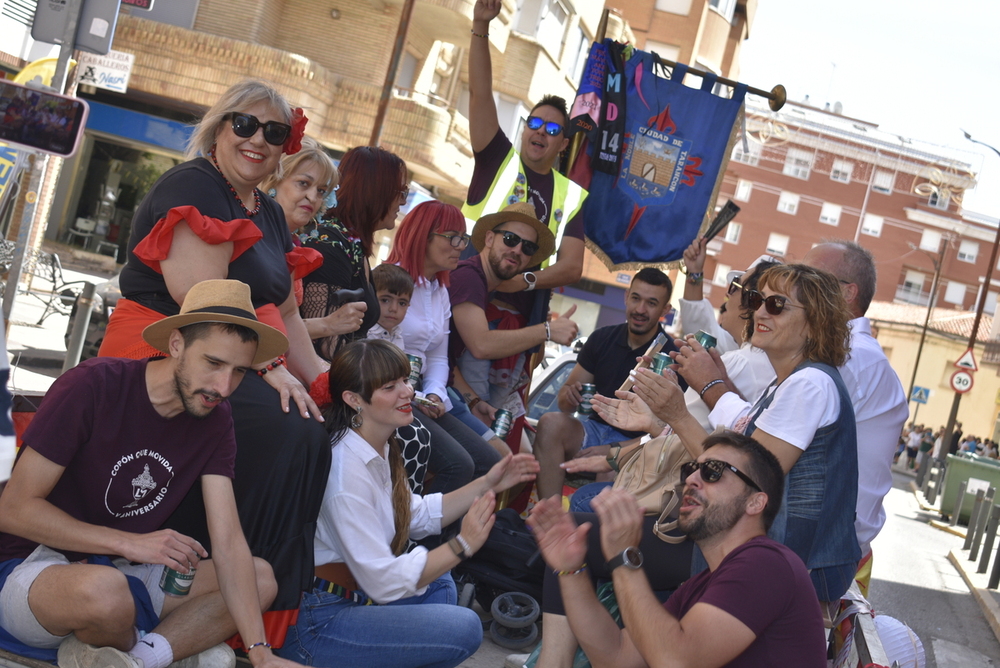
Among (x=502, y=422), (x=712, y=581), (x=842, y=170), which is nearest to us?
(x=712, y=581)

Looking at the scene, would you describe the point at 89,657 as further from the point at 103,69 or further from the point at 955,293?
the point at 955,293

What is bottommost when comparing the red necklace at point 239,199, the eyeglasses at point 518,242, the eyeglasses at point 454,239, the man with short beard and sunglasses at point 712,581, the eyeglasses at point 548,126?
the man with short beard and sunglasses at point 712,581

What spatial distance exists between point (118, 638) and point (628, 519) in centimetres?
162

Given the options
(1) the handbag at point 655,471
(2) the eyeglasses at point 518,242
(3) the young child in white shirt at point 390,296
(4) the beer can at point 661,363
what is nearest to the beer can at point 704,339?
(4) the beer can at point 661,363

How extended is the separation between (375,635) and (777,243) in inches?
2343

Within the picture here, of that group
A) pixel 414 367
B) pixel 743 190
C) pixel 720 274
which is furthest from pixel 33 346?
pixel 743 190

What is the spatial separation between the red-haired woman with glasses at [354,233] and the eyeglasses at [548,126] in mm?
1318

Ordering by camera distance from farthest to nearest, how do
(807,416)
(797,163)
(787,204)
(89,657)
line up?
(797,163) < (787,204) < (807,416) < (89,657)

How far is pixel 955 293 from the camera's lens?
64688mm

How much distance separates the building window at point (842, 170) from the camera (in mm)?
61500

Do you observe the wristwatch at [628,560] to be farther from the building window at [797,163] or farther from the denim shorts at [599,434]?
the building window at [797,163]

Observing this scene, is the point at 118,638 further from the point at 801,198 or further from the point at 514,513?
the point at 801,198

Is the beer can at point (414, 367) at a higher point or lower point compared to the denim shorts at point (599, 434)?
higher

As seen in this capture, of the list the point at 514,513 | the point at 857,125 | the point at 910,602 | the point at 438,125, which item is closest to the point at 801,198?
the point at 857,125
